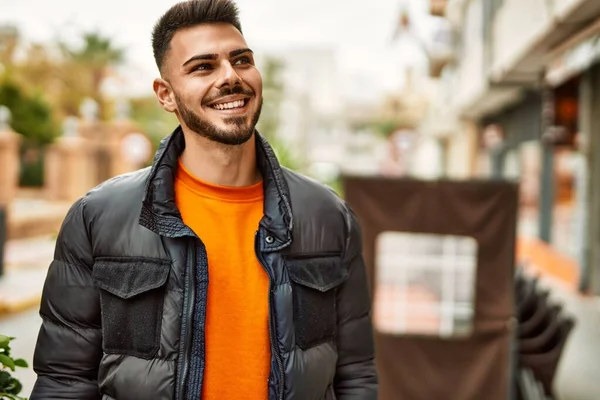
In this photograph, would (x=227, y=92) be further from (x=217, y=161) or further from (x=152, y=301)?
(x=152, y=301)

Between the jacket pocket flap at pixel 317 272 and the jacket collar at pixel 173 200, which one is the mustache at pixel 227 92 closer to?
the jacket collar at pixel 173 200

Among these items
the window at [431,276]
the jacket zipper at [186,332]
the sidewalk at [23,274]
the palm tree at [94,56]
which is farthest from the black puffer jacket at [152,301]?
the palm tree at [94,56]

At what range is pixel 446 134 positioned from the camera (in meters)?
34.8

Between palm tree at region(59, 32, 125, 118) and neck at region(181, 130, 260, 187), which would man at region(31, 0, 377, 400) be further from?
palm tree at region(59, 32, 125, 118)

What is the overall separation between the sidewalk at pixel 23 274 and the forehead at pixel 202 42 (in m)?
6.16

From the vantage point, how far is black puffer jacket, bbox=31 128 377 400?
1.84 metres

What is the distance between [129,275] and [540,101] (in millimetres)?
16763

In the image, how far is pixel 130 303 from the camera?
1.86m

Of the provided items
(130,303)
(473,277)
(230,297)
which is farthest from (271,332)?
(473,277)

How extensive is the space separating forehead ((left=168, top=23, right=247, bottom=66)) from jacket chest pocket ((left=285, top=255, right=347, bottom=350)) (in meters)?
0.58

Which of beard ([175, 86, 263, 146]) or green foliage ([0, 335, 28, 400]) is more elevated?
beard ([175, 86, 263, 146])

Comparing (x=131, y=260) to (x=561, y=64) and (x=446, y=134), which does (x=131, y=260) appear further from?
(x=446, y=134)

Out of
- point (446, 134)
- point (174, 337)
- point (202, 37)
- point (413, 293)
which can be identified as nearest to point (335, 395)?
point (174, 337)

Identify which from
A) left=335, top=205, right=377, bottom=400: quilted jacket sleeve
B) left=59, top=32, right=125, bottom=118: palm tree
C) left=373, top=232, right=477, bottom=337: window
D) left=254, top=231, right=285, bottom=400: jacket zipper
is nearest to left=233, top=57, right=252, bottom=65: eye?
left=254, top=231, right=285, bottom=400: jacket zipper
